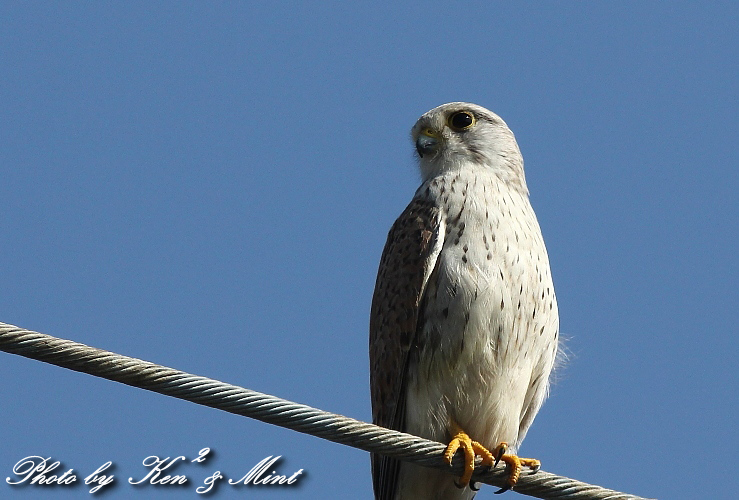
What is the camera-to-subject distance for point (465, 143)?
656 centimetres

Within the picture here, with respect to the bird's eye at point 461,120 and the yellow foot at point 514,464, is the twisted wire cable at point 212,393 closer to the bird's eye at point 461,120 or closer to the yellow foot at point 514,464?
the yellow foot at point 514,464

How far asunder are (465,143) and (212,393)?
132 inches

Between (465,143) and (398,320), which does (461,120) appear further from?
(398,320)

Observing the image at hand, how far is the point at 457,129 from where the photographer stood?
6727mm

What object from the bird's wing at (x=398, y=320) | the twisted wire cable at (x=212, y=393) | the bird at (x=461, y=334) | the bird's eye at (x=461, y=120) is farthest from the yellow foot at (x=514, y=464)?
the bird's eye at (x=461, y=120)

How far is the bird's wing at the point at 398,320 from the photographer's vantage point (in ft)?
17.8

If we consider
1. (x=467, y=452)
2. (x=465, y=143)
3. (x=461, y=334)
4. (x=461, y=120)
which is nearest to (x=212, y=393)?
(x=467, y=452)

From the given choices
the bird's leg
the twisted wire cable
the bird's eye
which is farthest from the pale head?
the twisted wire cable

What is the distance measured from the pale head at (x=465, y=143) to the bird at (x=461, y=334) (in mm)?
504

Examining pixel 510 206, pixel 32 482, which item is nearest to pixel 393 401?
pixel 510 206

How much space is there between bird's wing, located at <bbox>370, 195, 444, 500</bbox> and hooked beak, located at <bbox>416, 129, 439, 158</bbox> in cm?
95

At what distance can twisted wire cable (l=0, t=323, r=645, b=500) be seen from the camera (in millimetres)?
3412

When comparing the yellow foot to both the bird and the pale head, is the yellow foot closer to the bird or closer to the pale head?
the bird

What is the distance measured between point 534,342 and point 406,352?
659mm
